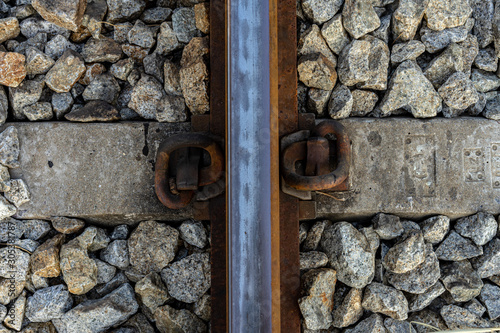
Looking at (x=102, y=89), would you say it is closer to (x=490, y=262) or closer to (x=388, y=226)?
(x=388, y=226)

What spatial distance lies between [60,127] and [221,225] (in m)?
1.28

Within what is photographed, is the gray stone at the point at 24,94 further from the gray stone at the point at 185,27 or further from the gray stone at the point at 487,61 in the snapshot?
the gray stone at the point at 487,61

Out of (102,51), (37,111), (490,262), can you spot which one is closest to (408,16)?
(490,262)

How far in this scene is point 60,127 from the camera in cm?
272

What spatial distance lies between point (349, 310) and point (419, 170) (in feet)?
3.33

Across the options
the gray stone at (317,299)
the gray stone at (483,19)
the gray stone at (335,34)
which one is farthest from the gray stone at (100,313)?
the gray stone at (483,19)

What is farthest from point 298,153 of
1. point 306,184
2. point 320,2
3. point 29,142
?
point 29,142

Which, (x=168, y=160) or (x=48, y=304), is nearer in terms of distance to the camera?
(x=168, y=160)

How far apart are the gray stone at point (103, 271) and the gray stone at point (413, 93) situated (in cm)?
212

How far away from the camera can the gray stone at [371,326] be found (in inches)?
Result: 101

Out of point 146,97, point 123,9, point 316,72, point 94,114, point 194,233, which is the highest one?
point 123,9

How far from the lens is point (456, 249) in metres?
2.68

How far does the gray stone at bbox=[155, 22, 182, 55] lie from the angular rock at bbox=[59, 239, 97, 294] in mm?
1418

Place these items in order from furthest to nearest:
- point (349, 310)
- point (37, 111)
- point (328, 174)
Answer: point (37, 111), point (349, 310), point (328, 174)
